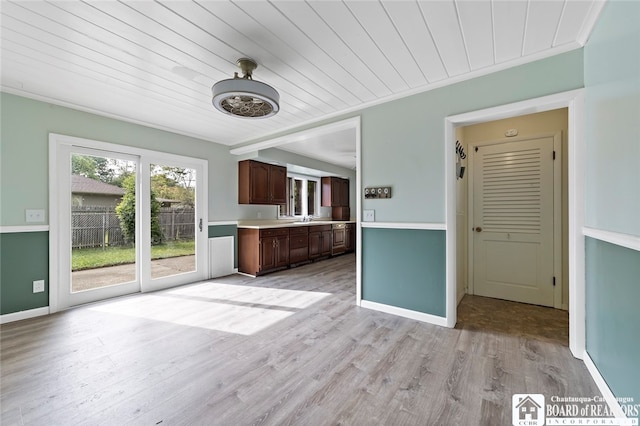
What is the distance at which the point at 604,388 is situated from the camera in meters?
1.56

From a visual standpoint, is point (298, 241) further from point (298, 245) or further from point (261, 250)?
point (261, 250)

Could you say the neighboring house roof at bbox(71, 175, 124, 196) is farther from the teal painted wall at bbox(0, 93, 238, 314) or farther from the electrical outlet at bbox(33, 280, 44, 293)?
the electrical outlet at bbox(33, 280, 44, 293)

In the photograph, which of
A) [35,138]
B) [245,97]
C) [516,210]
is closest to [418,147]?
[516,210]

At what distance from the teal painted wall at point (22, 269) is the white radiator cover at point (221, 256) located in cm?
198

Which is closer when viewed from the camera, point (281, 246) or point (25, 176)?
point (25, 176)

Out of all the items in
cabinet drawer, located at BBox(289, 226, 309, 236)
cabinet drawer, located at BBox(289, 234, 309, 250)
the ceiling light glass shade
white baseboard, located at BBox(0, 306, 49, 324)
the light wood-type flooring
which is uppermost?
the ceiling light glass shade

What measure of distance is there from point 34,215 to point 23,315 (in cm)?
107

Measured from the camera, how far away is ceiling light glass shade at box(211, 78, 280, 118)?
198cm

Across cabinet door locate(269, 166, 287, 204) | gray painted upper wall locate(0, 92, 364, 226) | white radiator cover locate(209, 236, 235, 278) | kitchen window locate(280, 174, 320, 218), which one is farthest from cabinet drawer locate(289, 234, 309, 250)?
gray painted upper wall locate(0, 92, 364, 226)

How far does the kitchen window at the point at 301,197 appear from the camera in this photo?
21.4 ft

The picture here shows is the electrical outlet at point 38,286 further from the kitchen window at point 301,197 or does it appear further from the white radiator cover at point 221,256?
the kitchen window at point 301,197

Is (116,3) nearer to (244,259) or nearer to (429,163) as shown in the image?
(429,163)

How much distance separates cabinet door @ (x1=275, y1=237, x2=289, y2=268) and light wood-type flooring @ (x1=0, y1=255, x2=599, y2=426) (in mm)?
1814

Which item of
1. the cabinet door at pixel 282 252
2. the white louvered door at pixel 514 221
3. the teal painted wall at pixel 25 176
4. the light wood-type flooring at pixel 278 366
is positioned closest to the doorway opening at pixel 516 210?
the white louvered door at pixel 514 221
